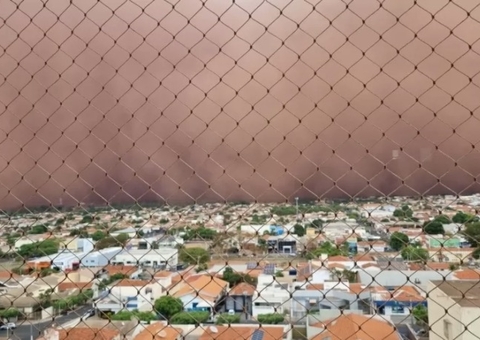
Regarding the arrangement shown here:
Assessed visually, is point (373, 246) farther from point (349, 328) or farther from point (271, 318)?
point (271, 318)

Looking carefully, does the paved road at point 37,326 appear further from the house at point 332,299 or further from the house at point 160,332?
the house at point 332,299

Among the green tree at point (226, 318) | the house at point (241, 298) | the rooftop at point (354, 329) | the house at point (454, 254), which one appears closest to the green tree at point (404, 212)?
the house at point (454, 254)

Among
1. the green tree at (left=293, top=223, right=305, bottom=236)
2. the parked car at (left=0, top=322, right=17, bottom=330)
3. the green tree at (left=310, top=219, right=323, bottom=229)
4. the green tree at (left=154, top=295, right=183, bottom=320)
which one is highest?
the green tree at (left=310, top=219, right=323, bottom=229)

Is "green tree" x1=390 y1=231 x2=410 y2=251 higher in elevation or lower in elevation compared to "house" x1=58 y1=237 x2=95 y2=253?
higher

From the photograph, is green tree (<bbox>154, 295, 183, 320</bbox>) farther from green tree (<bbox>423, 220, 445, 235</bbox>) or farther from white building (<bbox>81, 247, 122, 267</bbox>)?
green tree (<bbox>423, 220, 445, 235</bbox>)

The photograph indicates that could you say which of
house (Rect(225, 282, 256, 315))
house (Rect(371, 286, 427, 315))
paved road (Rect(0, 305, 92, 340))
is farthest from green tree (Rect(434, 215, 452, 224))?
paved road (Rect(0, 305, 92, 340))
